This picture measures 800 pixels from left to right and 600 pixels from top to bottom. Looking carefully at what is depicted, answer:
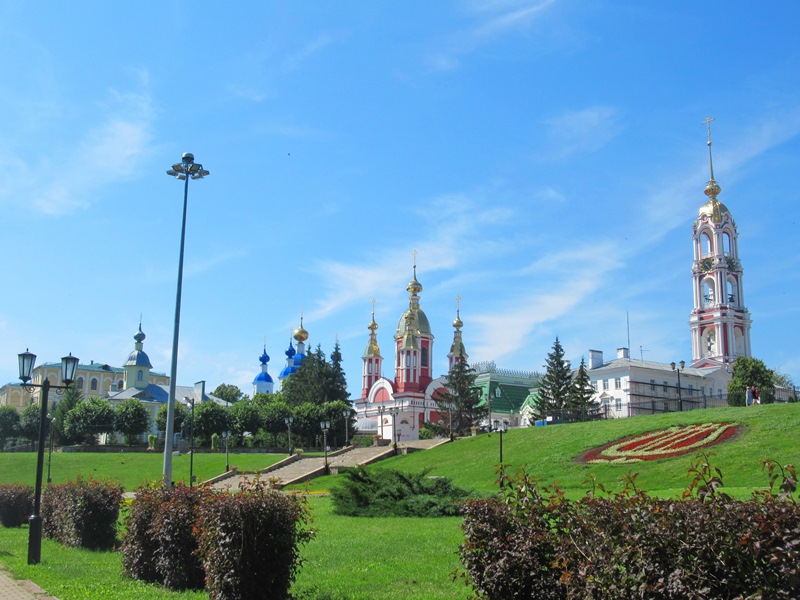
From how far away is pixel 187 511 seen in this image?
10.0 m

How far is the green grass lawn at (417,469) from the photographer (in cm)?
1007

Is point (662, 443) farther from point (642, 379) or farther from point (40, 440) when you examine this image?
point (642, 379)

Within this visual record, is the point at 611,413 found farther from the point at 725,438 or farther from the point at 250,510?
the point at 250,510

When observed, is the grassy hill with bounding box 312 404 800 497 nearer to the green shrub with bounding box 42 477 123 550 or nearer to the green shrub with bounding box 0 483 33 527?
the green shrub with bounding box 42 477 123 550

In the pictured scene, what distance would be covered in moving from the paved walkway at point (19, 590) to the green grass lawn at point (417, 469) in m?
0.18

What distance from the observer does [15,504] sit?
2009cm

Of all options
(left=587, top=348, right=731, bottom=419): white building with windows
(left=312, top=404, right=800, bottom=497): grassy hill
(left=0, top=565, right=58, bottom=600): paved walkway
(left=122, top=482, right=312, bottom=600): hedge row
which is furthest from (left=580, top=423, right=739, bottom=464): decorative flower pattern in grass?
(left=587, top=348, right=731, bottom=419): white building with windows

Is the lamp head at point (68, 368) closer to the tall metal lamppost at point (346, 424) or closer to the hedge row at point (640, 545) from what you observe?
the hedge row at point (640, 545)

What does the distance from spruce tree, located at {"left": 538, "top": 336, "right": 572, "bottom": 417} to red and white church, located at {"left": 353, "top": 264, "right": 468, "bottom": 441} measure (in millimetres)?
13577

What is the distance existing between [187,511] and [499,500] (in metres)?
4.39

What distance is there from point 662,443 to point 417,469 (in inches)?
446

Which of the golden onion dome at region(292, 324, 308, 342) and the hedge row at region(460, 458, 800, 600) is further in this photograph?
the golden onion dome at region(292, 324, 308, 342)

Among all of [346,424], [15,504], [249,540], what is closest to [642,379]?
[346,424]

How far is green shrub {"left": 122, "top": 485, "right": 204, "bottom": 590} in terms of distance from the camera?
395 inches
